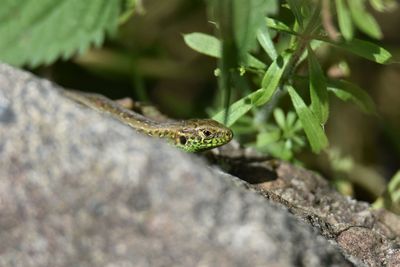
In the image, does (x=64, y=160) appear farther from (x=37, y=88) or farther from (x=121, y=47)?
(x=121, y=47)

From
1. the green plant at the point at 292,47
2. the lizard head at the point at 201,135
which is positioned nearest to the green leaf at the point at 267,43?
the green plant at the point at 292,47

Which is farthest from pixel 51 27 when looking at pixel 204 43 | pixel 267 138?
pixel 267 138

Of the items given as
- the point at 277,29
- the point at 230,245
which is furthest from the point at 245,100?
the point at 230,245

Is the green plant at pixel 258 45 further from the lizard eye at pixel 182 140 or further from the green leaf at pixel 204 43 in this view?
the lizard eye at pixel 182 140

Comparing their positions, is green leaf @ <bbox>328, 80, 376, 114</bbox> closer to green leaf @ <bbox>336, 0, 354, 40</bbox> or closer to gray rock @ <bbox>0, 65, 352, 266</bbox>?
green leaf @ <bbox>336, 0, 354, 40</bbox>

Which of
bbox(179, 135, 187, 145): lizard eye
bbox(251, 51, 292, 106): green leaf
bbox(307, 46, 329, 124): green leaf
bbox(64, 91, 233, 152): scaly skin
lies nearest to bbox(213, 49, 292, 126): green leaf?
bbox(251, 51, 292, 106): green leaf

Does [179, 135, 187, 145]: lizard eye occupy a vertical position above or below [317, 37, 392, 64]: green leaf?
below
